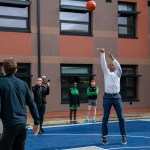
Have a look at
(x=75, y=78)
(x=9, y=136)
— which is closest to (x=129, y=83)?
(x=75, y=78)

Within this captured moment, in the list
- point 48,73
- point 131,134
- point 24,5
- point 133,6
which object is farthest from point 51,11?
point 131,134

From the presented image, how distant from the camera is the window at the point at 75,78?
1989 centimetres

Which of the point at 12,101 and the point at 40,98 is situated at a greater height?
the point at 12,101

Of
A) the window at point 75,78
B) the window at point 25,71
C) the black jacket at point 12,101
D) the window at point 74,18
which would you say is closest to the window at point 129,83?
the window at point 75,78

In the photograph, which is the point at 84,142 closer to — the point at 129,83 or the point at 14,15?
the point at 14,15

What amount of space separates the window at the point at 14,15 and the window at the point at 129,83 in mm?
6491

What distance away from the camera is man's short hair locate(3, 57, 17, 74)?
187 inches

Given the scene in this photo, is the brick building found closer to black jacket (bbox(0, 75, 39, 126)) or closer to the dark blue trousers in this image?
black jacket (bbox(0, 75, 39, 126))

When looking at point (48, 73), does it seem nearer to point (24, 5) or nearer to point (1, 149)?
point (24, 5)

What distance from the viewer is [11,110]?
4.70 m

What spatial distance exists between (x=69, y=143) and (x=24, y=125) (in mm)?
4982

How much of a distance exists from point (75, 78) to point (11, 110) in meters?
15.6

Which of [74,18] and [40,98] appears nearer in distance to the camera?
[40,98]

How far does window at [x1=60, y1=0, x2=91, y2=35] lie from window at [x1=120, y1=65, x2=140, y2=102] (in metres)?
3.33
